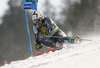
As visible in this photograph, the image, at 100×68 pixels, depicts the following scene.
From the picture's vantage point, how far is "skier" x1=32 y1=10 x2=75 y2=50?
6312 millimetres

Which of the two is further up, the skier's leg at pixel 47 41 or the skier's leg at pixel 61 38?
the skier's leg at pixel 61 38

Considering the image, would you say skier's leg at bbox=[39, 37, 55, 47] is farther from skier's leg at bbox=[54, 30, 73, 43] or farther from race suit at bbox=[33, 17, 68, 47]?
skier's leg at bbox=[54, 30, 73, 43]

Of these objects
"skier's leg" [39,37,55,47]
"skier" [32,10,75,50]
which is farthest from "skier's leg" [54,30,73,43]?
"skier's leg" [39,37,55,47]

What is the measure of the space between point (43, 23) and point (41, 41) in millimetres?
715

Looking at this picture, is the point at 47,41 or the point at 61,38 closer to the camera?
the point at 61,38

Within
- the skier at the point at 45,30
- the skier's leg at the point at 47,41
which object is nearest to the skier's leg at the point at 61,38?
the skier at the point at 45,30

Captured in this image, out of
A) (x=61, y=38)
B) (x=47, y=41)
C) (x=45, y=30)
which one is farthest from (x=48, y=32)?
(x=61, y=38)

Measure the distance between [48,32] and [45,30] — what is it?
0.41 ft

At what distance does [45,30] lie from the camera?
6.50 metres

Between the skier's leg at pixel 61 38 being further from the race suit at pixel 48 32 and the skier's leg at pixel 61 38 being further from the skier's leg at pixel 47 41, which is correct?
the skier's leg at pixel 47 41

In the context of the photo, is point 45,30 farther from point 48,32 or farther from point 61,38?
point 61,38

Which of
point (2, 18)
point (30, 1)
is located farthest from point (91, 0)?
point (30, 1)

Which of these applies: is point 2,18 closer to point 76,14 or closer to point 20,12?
point 20,12

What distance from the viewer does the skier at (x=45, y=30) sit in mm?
6312
